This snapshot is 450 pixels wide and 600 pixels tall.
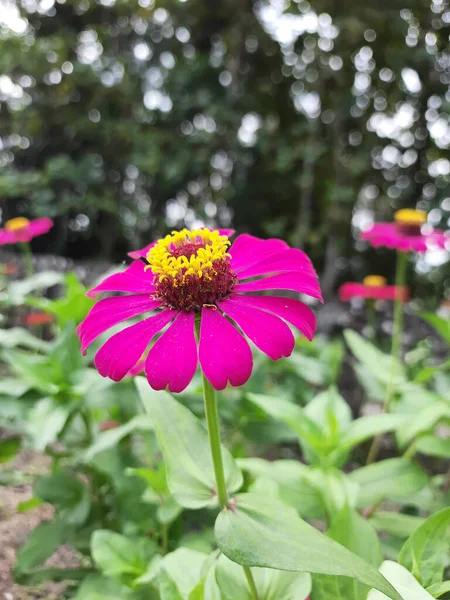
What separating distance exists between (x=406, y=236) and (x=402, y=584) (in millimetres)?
902

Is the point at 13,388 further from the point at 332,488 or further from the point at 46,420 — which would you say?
the point at 332,488

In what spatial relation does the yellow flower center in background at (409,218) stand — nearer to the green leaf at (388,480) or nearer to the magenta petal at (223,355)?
the green leaf at (388,480)

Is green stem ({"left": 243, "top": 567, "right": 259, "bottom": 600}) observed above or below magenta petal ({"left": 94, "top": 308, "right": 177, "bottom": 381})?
A: below

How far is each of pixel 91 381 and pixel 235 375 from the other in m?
0.53

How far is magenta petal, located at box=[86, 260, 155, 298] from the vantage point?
20.1 inches

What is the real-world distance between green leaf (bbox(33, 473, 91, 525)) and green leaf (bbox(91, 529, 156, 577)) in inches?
6.3

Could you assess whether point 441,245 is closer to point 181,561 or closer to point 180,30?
point 181,561

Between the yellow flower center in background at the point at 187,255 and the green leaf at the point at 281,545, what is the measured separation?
207mm

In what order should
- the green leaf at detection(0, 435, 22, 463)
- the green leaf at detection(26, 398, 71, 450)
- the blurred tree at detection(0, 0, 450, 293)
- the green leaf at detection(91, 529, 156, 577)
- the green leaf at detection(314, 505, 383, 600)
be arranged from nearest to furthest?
the green leaf at detection(314, 505, 383, 600), the green leaf at detection(91, 529, 156, 577), the green leaf at detection(26, 398, 71, 450), the green leaf at detection(0, 435, 22, 463), the blurred tree at detection(0, 0, 450, 293)

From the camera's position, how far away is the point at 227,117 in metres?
3.21

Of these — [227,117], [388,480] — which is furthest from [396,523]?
[227,117]

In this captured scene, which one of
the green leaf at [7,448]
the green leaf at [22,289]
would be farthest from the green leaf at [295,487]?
the green leaf at [22,289]

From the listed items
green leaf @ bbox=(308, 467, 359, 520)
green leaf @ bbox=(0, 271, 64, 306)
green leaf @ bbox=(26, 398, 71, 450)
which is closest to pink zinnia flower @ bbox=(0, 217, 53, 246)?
green leaf @ bbox=(0, 271, 64, 306)

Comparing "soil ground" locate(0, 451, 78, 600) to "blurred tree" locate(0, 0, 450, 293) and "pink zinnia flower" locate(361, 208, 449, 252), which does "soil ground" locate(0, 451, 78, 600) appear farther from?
"blurred tree" locate(0, 0, 450, 293)
